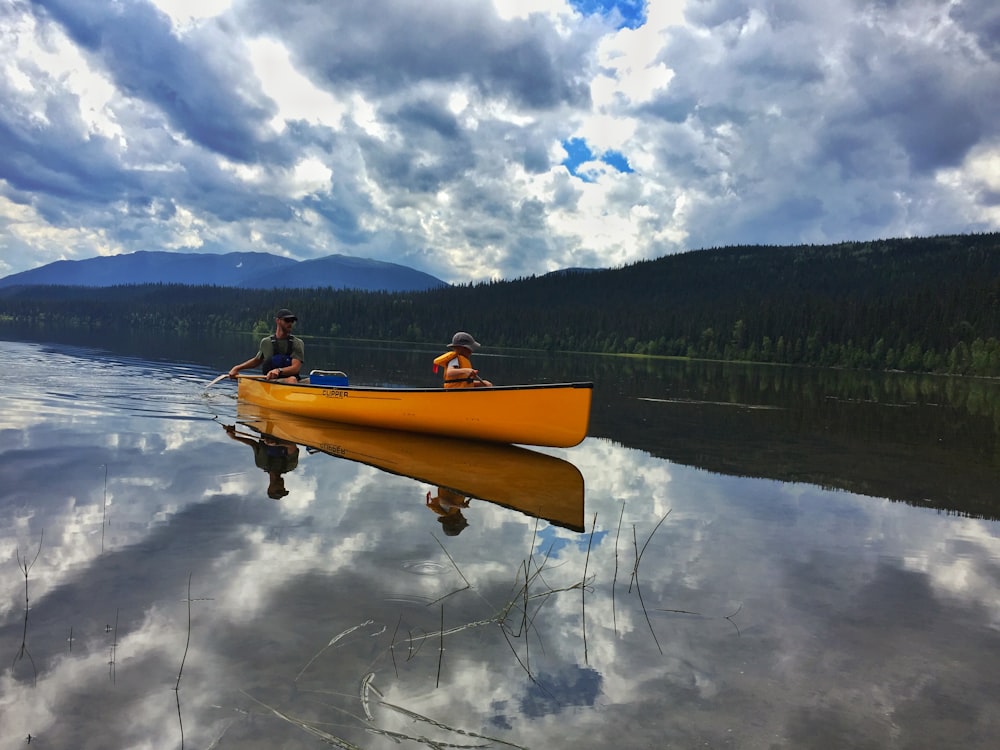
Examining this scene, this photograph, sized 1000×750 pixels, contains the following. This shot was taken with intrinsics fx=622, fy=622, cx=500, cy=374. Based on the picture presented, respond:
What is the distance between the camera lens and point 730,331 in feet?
381

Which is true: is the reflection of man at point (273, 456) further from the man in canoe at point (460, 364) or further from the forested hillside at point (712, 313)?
the forested hillside at point (712, 313)

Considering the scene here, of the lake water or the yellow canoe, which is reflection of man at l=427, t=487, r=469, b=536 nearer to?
the lake water

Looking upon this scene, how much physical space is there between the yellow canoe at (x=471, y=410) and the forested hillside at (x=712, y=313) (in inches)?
3571

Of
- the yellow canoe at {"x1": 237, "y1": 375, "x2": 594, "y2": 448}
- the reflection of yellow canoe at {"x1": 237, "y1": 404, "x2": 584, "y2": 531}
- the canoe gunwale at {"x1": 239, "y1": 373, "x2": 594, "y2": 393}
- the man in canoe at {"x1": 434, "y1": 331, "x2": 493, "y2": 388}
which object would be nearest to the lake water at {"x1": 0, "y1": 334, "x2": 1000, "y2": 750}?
the reflection of yellow canoe at {"x1": 237, "y1": 404, "x2": 584, "y2": 531}

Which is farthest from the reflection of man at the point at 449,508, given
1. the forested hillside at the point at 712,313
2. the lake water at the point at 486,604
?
the forested hillside at the point at 712,313

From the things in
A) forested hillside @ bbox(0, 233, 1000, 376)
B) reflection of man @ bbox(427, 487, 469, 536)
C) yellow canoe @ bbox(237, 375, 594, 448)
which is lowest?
reflection of man @ bbox(427, 487, 469, 536)

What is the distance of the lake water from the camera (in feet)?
13.8

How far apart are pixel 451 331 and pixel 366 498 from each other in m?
134

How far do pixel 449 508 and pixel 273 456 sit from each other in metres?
5.44

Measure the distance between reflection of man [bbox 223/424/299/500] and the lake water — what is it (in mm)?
185

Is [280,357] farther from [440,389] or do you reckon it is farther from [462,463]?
[462,463]

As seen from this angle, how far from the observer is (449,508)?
9.46m

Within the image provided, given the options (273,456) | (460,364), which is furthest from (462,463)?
(273,456)

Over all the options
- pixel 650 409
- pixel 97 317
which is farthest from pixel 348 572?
pixel 97 317
